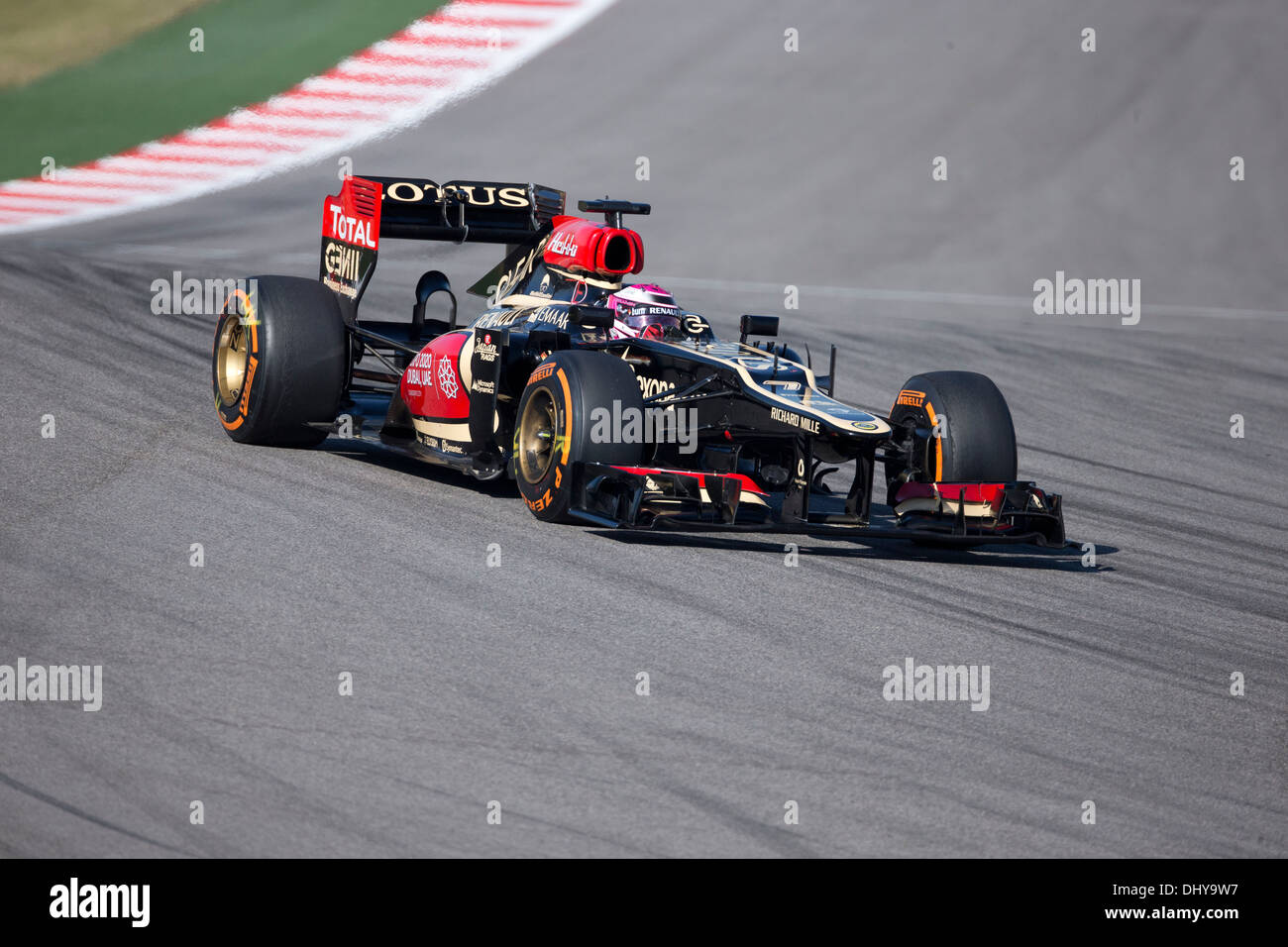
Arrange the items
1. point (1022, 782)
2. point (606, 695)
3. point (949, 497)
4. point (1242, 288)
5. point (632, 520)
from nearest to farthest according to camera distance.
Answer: point (1022, 782) → point (606, 695) → point (632, 520) → point (949, 497) → point (1242, 288)

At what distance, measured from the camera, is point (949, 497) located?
900 cm

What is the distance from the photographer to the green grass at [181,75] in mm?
24125

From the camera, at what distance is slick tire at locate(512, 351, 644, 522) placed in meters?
8.57

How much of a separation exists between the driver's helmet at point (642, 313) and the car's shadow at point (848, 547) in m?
1.20

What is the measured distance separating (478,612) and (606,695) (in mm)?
1161

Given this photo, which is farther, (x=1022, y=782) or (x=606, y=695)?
(x=606, y=695)

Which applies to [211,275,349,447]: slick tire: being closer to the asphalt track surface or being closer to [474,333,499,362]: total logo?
the asphalt track surface

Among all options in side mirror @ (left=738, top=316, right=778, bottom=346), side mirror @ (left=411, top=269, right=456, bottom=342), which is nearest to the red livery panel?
side mirror @ (left=411, top=269, right=456, bottom=342)

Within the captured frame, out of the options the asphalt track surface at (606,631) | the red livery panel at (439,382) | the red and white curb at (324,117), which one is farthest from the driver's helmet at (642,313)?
the red and white curb at (324,117)

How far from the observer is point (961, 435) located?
907 cm

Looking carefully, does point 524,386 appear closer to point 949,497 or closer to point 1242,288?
point 949,497

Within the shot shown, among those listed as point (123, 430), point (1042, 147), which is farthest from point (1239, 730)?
point (1042, 147)

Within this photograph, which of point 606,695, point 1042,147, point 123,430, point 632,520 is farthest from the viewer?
point 1042,147
